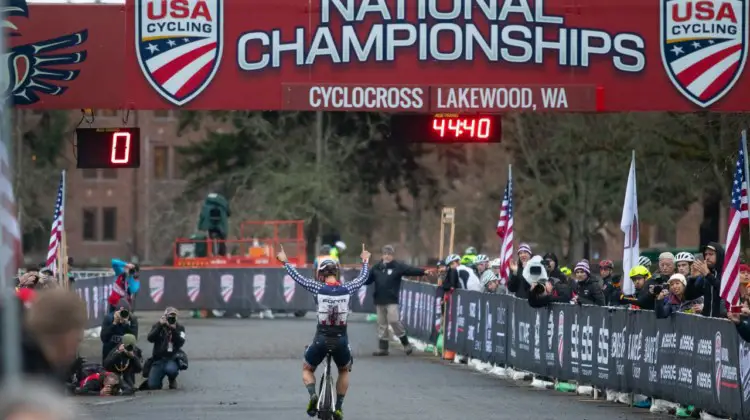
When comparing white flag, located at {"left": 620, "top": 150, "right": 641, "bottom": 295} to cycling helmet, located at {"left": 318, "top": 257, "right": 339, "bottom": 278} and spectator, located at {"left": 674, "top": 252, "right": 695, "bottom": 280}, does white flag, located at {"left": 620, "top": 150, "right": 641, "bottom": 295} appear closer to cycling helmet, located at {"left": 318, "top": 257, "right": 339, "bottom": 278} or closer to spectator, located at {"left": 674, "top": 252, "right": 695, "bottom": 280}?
spectator, located at {"left": 674, "top": 252, "right": 695, "bottom": 280}

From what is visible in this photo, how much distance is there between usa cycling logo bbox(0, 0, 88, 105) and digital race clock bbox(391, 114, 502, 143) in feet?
14.0

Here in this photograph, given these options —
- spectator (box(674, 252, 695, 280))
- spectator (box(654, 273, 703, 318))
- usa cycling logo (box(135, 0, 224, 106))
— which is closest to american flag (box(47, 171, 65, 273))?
usa cycling logo (box(135, 0, 224, 106))

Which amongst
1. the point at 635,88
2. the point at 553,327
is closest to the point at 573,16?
the point at 635,88

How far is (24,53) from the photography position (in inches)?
870

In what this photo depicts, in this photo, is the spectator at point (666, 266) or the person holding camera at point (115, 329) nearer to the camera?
the spectator at point (666, 266)

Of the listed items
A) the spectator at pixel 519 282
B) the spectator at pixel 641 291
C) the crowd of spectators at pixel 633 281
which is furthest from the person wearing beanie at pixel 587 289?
the spectator at pixel 519 282

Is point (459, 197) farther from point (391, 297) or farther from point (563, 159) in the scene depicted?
point (391, 297)

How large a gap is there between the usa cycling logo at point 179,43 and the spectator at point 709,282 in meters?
7.21

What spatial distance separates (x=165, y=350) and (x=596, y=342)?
5.59 m

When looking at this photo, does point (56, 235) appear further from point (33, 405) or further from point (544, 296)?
point (33, 405)

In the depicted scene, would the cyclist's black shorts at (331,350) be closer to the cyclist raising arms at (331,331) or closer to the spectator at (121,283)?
the cyclist raising arms at (331,331)

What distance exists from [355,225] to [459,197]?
393 inches

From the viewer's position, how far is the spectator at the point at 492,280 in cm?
2667

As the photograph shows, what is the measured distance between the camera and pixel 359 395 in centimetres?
2091
